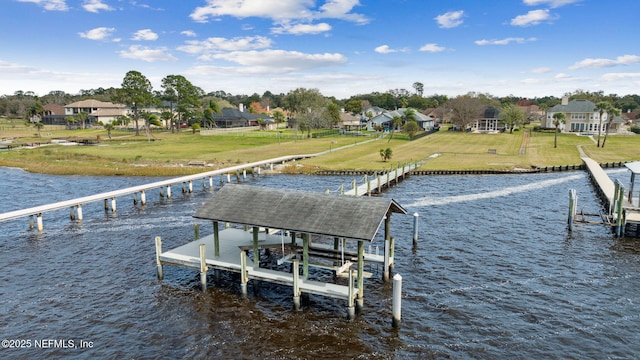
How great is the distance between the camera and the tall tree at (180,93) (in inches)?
4621

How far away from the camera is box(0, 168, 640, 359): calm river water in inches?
725

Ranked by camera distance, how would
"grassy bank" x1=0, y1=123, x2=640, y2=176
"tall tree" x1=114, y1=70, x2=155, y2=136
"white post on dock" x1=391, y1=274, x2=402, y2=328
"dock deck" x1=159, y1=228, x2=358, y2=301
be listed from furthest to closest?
"tall tree" x1=114, y1=70, x2=155, y2=136, "grassy bank" x1=0, y1=123, x2=640, y2=176, "dock deck" x1=159, y1=228, x2=358, y2=301, "white post on dock" x1=391, y1=274, x2=402, y2=328

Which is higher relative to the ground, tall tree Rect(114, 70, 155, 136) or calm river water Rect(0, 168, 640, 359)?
tall tree Rect(114, 70, 155, 136)

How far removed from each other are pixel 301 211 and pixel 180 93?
108 meters

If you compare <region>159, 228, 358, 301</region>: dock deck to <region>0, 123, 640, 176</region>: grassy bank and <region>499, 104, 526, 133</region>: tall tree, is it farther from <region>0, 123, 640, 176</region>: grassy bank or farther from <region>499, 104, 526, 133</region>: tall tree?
<region>499, 104, 526, 133</region>: tall tree

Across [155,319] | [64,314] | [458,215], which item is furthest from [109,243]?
[458,215]

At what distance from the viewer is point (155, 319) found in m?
20.5

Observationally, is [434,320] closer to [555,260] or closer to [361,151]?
[555,260]

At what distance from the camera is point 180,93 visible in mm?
120438

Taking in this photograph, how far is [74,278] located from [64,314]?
4.44 meters

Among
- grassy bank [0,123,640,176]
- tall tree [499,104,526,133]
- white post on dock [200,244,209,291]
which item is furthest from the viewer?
tall tree [499,104,526,133]

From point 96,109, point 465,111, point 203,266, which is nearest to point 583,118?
point 465,111

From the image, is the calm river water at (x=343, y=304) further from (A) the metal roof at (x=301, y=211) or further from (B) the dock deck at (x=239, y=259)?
(A) the metal roof at (x=301, y=211)

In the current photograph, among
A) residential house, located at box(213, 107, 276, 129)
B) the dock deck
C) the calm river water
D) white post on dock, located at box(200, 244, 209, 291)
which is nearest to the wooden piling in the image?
white post on dock, located at box(200, 244, 209, 291)
